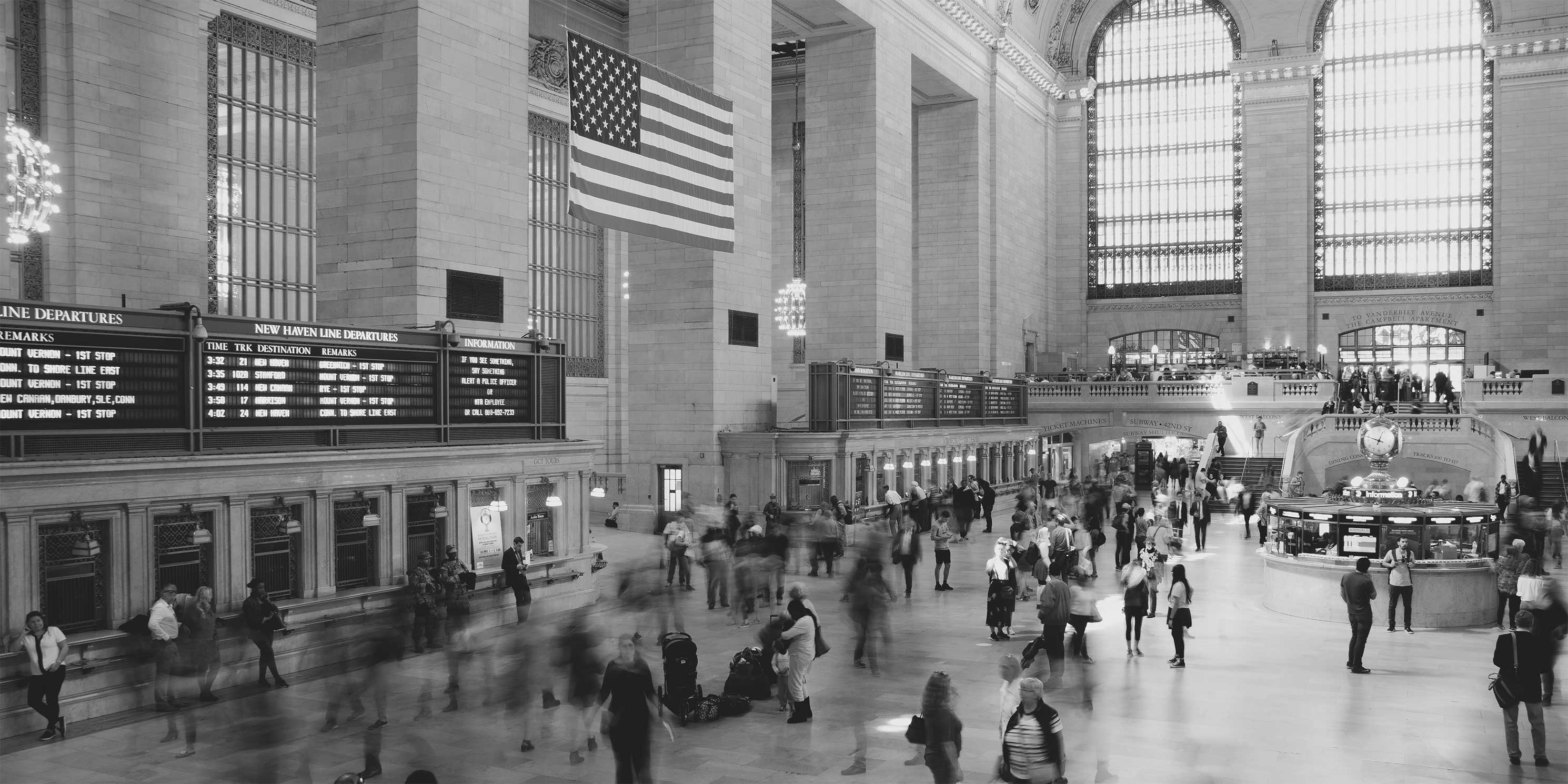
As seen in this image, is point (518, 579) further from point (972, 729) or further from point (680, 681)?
point (972, 729)

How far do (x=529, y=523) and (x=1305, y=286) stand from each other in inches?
1573

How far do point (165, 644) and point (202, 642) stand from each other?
500 millimetres

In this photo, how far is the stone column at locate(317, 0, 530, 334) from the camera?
17.4 metres

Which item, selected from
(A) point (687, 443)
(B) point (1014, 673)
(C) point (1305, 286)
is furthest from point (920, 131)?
(B) point (1014, 673)

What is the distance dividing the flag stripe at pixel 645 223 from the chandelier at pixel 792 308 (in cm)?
1385

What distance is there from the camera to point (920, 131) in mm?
42750

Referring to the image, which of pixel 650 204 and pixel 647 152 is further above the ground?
pixel 647 152

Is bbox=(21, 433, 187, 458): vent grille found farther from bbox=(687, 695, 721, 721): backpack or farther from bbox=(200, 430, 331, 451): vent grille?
bbox=(687, 695, 721, 721): backpack

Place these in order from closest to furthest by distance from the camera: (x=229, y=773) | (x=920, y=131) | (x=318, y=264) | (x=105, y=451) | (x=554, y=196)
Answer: (x=229, y=773) < (x=105, y=451) < (x=318, y=264) < (x=554, y=196) < (x=920, y=131)

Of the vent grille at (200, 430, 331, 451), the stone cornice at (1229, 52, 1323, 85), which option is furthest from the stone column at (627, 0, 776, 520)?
the stone cornice at (1229, 52, 1323, 85)

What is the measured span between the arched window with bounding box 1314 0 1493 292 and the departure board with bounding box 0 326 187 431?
45.9m

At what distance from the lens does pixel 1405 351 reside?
47.4m

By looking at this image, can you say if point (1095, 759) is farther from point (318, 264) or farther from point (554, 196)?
point (554, 196)

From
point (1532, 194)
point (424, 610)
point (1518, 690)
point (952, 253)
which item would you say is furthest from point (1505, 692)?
point (1532, 194)
